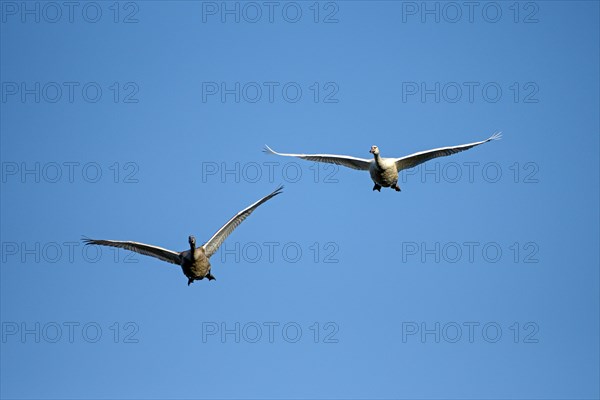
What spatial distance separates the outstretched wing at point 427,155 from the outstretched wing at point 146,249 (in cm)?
1034

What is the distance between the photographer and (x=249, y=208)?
4666 cm

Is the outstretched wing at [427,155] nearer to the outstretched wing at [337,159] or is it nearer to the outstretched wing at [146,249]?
the outstretched wing at [337,159]

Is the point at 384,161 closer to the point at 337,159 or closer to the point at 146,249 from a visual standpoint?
the point at 337,159

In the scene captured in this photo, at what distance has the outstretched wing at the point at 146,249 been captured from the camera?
47.6m

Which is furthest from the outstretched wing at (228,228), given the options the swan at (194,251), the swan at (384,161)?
the swan at (384,161)

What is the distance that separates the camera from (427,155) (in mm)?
50562

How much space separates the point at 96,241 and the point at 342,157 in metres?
11.3

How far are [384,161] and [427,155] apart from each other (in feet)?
6.08

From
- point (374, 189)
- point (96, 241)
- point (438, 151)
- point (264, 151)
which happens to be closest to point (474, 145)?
point (438, 151)

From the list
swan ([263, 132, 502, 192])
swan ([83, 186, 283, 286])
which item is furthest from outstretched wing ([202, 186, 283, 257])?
swan ([263, 132, 502, 192])

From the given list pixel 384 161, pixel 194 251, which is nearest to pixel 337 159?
pixel 384 161

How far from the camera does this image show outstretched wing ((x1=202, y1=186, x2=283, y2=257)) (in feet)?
152

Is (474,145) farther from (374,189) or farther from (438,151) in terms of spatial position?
(374,189)

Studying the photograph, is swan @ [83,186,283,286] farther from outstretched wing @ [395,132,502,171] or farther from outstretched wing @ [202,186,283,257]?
outstretched wing @ [395,132,502,171]
